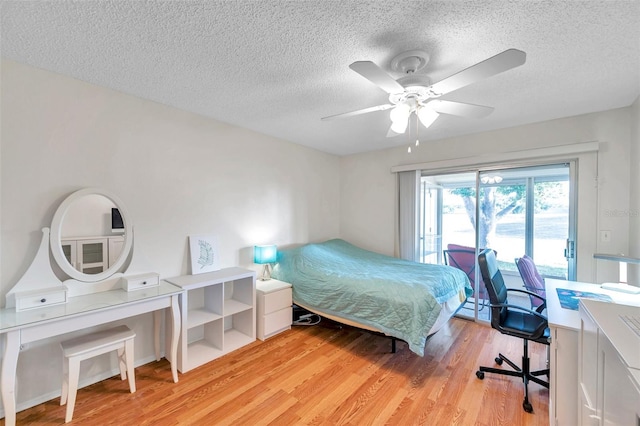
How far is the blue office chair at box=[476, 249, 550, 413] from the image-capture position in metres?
1.87

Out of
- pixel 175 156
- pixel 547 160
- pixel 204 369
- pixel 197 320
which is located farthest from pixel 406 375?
pixel 175 156

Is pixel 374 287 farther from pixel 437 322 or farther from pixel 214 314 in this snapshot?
pixel 214 314

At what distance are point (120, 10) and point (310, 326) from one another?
3163mm

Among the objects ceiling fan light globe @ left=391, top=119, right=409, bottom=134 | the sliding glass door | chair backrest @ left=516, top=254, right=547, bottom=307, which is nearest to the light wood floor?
chair backrest @ left=516, top=254, right=547, bottom=307

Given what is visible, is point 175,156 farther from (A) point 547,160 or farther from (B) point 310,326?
(A) point 547,160

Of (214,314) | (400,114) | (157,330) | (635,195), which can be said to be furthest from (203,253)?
(635,195)

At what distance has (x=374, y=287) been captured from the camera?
2479mm

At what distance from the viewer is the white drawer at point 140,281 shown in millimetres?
2105

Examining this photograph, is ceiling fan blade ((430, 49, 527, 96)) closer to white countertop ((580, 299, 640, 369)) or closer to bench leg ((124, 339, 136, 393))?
white countertop ((580, 299, 640, 369))

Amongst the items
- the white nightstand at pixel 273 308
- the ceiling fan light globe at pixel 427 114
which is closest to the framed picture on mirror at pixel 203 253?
the white nightstand at pixel 273 308

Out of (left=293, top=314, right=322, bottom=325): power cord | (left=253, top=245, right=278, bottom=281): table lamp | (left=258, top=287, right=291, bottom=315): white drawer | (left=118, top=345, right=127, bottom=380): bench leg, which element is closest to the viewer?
(left=118, top=345, right=127, bottom=380): bench leg

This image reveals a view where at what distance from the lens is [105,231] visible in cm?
216

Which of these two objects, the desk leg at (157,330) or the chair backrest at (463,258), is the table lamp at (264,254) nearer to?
the desk leg at (157,330)

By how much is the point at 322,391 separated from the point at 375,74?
7.35 feet
